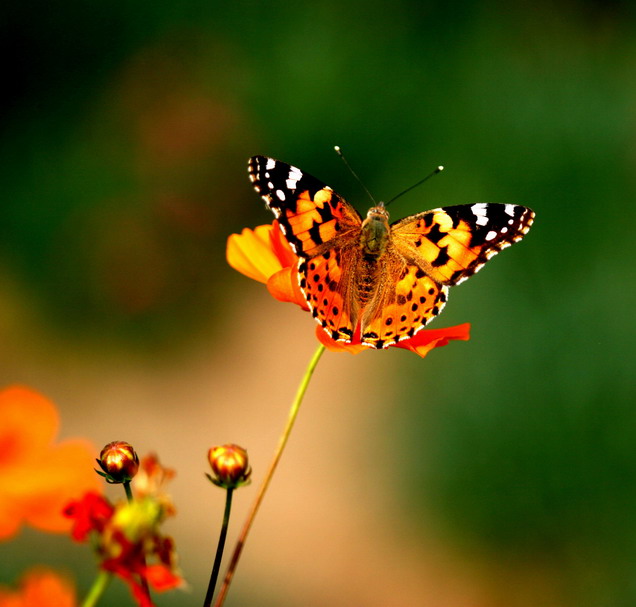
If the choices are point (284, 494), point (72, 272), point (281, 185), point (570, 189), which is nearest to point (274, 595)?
point (284, 494)

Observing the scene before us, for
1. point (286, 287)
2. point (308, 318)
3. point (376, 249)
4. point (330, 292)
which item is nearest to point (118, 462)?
point (286, 287)

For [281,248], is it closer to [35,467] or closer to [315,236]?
[315,236]

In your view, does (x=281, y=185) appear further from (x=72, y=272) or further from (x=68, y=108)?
(x=68, y=108)

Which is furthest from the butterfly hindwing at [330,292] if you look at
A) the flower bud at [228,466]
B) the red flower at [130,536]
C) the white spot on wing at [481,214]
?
the red flower at [130,536]

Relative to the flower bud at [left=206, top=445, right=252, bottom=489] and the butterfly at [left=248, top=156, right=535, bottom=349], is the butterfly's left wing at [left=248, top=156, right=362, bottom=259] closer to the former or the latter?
the butterfly at [left=248, top=156, right=535, bottom=349]

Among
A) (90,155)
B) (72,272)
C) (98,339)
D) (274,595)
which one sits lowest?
(274,595)

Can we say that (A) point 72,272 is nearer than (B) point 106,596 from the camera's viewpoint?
No
